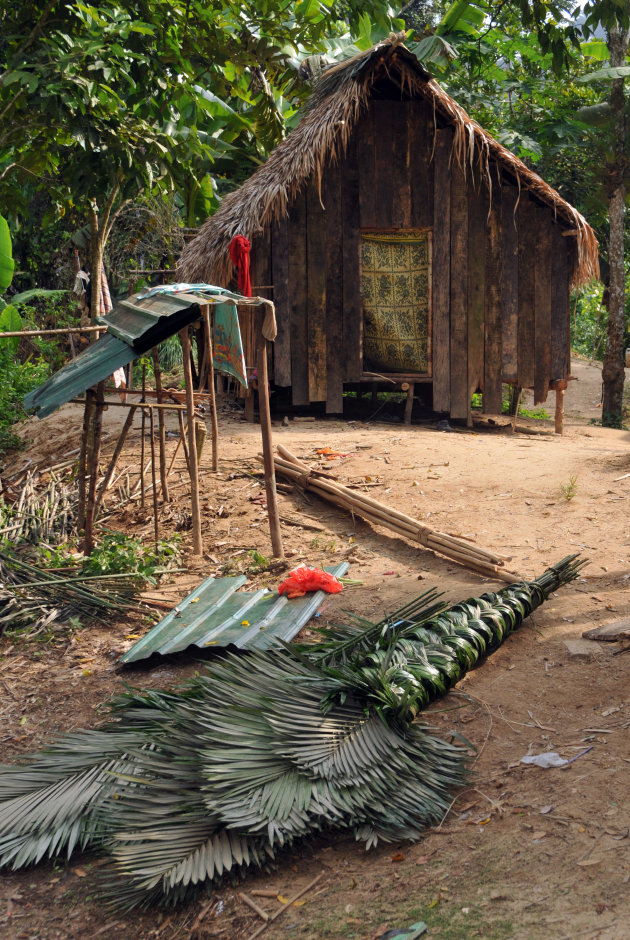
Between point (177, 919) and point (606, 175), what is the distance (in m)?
11.9

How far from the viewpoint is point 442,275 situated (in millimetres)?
9359

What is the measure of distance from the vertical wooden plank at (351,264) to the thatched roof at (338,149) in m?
0.22

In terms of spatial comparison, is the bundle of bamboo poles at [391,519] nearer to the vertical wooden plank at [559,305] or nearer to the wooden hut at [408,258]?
the wooden hut at [408,258]

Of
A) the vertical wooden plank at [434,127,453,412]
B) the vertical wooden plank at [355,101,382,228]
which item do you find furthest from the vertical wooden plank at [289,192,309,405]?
the vertical wooden plank at [434,127,453,412]

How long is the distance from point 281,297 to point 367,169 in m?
1.77

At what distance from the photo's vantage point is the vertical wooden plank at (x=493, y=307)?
9.42 meters

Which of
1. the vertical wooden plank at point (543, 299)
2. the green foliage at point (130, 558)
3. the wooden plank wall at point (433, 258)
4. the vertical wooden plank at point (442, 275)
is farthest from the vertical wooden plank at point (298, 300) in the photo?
the green foliage at point (130, 558)

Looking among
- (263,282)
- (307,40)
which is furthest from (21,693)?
(263,282)

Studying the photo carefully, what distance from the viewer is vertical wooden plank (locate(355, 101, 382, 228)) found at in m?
9.16

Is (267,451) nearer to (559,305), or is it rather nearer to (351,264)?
(351,264)

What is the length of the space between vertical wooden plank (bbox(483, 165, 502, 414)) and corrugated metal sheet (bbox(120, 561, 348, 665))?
5.47 meters

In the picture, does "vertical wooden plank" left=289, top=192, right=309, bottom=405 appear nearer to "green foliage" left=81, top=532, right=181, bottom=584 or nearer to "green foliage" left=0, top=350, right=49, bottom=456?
"green foliage" left=0, top=350, right=49, bottom=456

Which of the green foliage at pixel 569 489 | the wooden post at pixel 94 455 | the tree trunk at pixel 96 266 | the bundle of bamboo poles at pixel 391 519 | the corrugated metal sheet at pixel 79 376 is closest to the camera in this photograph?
the corrugated metal sheet at pixel 79 376

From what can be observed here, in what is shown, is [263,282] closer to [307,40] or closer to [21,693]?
[307,40]
